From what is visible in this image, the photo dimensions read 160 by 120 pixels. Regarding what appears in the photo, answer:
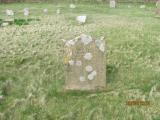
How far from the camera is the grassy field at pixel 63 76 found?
8078mm

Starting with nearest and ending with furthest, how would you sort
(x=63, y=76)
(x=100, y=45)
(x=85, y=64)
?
1. (x=100, y=45)
2. (x=85, y=64)
3. (x=63, y=76)

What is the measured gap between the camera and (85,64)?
8727 millimetres

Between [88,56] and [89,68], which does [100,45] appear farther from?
[89,68]

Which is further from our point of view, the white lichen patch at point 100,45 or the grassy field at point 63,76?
the white lichen patch at point 100,45

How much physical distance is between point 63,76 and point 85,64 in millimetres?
808

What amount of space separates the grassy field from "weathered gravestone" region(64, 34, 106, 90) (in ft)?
0.69

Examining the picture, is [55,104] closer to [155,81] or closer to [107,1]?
[155,81]

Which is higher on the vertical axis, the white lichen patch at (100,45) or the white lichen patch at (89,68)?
the white lichen patch at (100,45)

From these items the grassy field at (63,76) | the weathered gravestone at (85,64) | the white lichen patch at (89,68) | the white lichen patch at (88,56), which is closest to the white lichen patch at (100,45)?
the weathered gravestone at (85,64)

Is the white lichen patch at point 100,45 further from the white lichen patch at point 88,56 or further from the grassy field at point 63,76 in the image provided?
the grassy field at point 63,76

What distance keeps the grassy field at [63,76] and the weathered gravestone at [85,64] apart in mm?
211

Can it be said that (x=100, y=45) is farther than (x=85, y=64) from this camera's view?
No

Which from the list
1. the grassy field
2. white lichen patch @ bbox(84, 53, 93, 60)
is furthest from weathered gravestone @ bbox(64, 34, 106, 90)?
the grassy field

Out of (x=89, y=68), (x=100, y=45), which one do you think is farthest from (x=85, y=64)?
(x=100, y=45)
